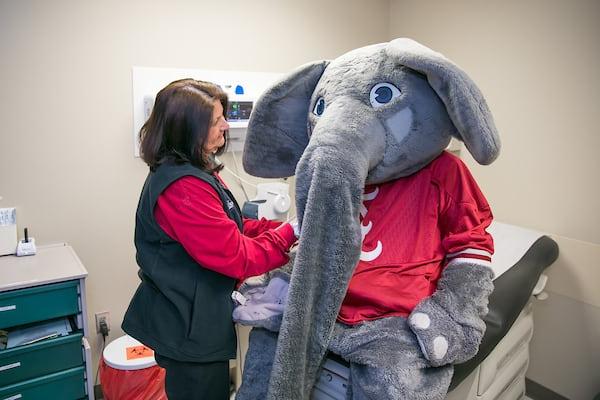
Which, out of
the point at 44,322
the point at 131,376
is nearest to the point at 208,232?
the point at 131,376

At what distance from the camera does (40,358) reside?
5.34ft

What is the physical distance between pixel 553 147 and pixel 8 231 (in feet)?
7.63

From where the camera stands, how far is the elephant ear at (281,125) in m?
1.13

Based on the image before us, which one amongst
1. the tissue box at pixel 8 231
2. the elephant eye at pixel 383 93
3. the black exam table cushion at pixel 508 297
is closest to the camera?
the elephant eye at pixel 383 93

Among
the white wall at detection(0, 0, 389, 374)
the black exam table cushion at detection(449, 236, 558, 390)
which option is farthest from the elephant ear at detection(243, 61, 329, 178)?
the white wall at detection(0, 0, 389, 374)

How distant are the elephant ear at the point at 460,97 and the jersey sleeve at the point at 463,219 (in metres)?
0.12

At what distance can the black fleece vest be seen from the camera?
1134 millimetres

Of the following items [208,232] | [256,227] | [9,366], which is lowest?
[9,366]

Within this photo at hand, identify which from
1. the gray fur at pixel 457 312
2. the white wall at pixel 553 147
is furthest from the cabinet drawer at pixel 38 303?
the white wall at pixel 553 147

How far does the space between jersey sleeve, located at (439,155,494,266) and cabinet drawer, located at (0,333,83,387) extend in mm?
1443

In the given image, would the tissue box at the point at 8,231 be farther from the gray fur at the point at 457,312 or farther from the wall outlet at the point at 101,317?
the gray fur at the point at 457,312

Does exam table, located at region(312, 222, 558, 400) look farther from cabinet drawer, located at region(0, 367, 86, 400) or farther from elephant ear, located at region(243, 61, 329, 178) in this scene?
cabinet drawer, located at region(0, 367, 86, 400)

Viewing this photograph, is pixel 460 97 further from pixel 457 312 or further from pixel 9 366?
pixel 9 366

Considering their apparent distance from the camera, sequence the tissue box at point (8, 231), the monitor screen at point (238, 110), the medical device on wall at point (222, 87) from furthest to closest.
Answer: the monitor screen at point (238, 110) → the medical device on wall at point (222, 87) → the tissue box at point (8, 231)
